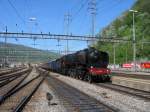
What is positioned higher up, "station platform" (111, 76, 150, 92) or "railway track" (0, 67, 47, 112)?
"station platform" (111, 76, 150, 92)

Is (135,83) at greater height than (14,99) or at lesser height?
greater

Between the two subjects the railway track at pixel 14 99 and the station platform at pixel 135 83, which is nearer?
the railway track at pixel 14 99

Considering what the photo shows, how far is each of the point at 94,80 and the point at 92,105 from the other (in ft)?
Result: 72.0

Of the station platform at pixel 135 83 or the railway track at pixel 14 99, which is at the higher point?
the station platform at pixel 135 83

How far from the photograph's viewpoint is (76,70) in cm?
4466

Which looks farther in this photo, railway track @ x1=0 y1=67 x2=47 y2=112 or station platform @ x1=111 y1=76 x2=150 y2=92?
station platform @ x1=111 y1=76 x2=150 y2=92

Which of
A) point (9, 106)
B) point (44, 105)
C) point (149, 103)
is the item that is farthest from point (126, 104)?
point (9, 106)

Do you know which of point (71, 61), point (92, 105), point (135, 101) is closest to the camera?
point (92, 105)

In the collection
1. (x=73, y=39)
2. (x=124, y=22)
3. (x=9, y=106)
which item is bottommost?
(x=9, y=106)

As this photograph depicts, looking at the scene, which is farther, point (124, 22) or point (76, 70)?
point (124, 22)

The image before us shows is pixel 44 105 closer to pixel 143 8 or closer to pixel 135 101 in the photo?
pixel 135 101

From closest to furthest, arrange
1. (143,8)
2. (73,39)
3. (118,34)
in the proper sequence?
1. (73,39)
2. (118,34)
3. (143,8)

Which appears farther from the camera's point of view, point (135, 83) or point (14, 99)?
point (135, 83)

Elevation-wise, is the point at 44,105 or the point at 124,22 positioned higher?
the point at 124,22
